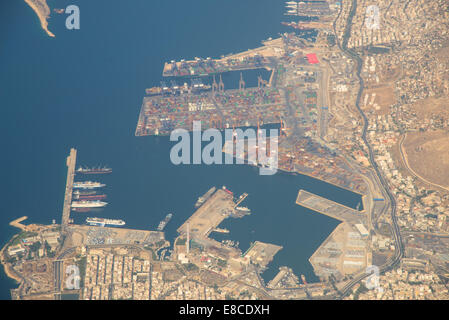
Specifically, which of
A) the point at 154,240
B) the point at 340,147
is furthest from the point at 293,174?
the point at 154,240

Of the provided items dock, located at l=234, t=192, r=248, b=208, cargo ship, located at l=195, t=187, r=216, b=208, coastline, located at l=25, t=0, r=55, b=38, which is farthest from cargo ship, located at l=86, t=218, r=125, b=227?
coastline, located at l=25, t=0, r=55, b=38

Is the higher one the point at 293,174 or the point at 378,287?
the point at 293,174

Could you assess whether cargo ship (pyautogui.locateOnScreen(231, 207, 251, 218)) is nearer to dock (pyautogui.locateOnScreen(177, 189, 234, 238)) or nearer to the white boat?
dock (pyautogui.locateOnScreen(177, 189, 234, 238))

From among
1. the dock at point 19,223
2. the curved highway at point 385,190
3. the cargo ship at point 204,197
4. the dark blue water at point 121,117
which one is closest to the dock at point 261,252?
the dark blue water at point 121,117

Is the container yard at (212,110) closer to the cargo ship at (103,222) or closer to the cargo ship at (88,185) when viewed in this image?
the cargo ship at (88,185)

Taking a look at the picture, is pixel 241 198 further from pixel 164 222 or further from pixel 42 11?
pixel 42 11

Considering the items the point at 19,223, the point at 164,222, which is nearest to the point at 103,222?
the point at 164,222

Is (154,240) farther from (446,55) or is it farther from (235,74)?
(446,55)
